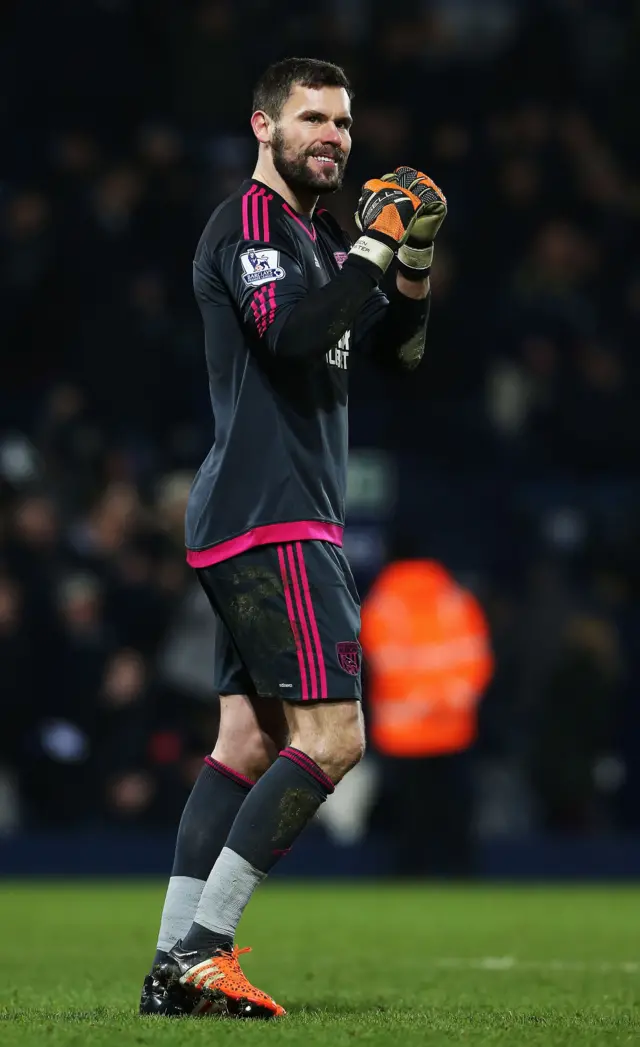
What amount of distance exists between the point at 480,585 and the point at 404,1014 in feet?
20.7

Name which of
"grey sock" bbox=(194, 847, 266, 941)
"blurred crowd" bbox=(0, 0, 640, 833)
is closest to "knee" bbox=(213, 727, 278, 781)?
"grey sock" bbox=(194, 847, 266, 941)

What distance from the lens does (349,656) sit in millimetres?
3818

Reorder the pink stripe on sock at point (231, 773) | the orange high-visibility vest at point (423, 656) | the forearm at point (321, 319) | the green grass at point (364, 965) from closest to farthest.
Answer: the green grass at point (364, 965) → the forearm at point (321, 319) → the pink stripe on sock at point (231, 773) → the orange high-visibility vest at point (423, 656)

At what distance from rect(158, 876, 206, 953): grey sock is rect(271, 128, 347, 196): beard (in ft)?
5.02

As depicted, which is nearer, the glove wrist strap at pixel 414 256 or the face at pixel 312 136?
the face at pixel 312 136

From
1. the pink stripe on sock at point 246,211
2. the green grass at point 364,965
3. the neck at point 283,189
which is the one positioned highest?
the neck at point 283,189

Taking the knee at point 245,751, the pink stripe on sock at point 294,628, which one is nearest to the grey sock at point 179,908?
the knee at point 245,751

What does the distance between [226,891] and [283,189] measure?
4.99 ft

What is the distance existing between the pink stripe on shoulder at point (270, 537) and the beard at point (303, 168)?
2.41 ft

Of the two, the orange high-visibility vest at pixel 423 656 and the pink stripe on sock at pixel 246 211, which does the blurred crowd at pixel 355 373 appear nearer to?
the orange high-visibility vest at pixel 423 656

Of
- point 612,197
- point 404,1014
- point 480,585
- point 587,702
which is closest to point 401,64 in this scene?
point 612,197

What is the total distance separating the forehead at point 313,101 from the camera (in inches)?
155

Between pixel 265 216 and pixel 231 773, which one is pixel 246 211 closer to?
pixel 265 216

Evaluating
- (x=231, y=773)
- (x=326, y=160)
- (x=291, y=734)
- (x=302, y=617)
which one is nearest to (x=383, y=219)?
(x=326, y=160)
